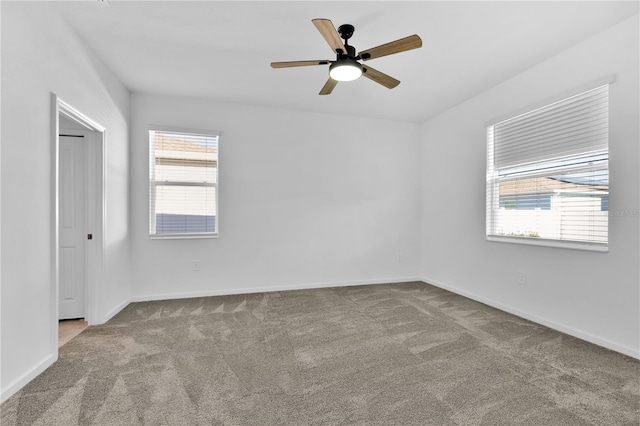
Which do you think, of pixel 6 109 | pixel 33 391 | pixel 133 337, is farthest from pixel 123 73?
pixel 33 391

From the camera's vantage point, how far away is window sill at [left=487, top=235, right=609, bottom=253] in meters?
2.64

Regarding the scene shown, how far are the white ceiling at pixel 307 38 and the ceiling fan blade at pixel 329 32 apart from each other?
338mm

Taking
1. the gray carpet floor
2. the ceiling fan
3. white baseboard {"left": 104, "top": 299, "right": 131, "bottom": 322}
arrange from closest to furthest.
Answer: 1. the gray carpet floor
2. the ceiling fan
3. white baseboard {"left": 104, "top": 299, "right": 131, "bottom": 322}

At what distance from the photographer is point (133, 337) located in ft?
9.05

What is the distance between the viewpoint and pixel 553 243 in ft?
9.85

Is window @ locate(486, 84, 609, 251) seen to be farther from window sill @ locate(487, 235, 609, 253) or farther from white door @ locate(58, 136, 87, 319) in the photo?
white door @ locate(58, 136, 87, 319)

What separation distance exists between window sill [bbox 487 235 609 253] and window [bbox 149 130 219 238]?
3803 millimetres

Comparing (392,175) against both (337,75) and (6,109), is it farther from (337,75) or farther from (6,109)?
(6,109)

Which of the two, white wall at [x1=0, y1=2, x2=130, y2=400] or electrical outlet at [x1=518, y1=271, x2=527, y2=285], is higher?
white wall at [x1=0, y1=2, x2=130, y2=400]

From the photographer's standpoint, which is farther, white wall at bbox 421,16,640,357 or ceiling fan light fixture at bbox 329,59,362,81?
white wall at bbox 421,16,640,357

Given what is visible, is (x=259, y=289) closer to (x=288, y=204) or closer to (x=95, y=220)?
(x=288, y=204)

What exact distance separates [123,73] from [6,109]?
1.77m

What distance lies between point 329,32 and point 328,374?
240cm

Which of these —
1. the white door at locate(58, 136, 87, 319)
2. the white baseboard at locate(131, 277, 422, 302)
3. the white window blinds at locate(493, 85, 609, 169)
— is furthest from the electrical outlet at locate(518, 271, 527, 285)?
the white door at locate(58, 136, 87, 319)
